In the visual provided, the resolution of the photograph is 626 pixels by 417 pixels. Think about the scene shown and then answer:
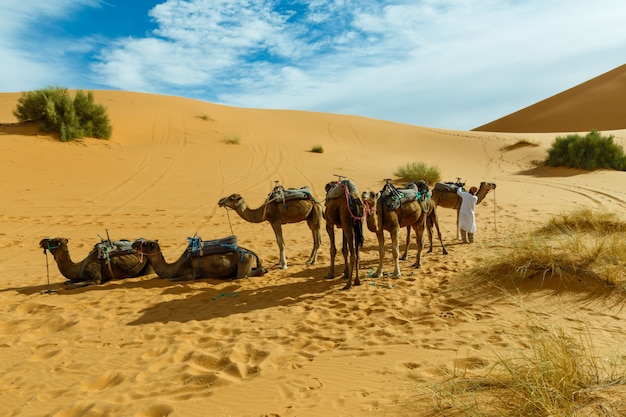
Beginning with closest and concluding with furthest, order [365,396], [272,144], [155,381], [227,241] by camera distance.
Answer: [365,396] → [155,381] → [227,241] → [272,144]

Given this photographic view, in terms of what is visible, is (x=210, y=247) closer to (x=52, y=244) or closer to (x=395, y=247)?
(x=52, y=244)

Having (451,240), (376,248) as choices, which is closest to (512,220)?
(451,240)

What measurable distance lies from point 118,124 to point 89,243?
68.8 ft

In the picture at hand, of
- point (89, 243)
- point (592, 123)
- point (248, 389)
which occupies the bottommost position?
point (248, 389)

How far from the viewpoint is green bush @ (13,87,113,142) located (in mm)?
22141

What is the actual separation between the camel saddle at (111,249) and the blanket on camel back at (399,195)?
465 centimetres

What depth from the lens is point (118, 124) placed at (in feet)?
96.0

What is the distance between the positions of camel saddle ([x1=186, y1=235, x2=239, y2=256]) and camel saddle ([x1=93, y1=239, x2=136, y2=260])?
114 centimetres

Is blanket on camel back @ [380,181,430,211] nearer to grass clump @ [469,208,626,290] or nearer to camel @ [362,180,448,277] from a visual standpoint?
camel @ [362,180,448,277]

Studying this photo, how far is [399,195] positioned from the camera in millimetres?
7285

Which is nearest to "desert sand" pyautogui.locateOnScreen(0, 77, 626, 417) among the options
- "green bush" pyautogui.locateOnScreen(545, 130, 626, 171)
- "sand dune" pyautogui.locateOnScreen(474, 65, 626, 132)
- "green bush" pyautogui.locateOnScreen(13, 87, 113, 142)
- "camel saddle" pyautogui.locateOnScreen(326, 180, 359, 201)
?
"camel saddle" pyautogui.locateOnScreen(326, 180, 359, 201)

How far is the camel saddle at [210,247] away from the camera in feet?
24.3

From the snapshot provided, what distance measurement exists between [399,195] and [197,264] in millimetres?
3792

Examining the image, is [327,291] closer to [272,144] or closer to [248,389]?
[248,389]
